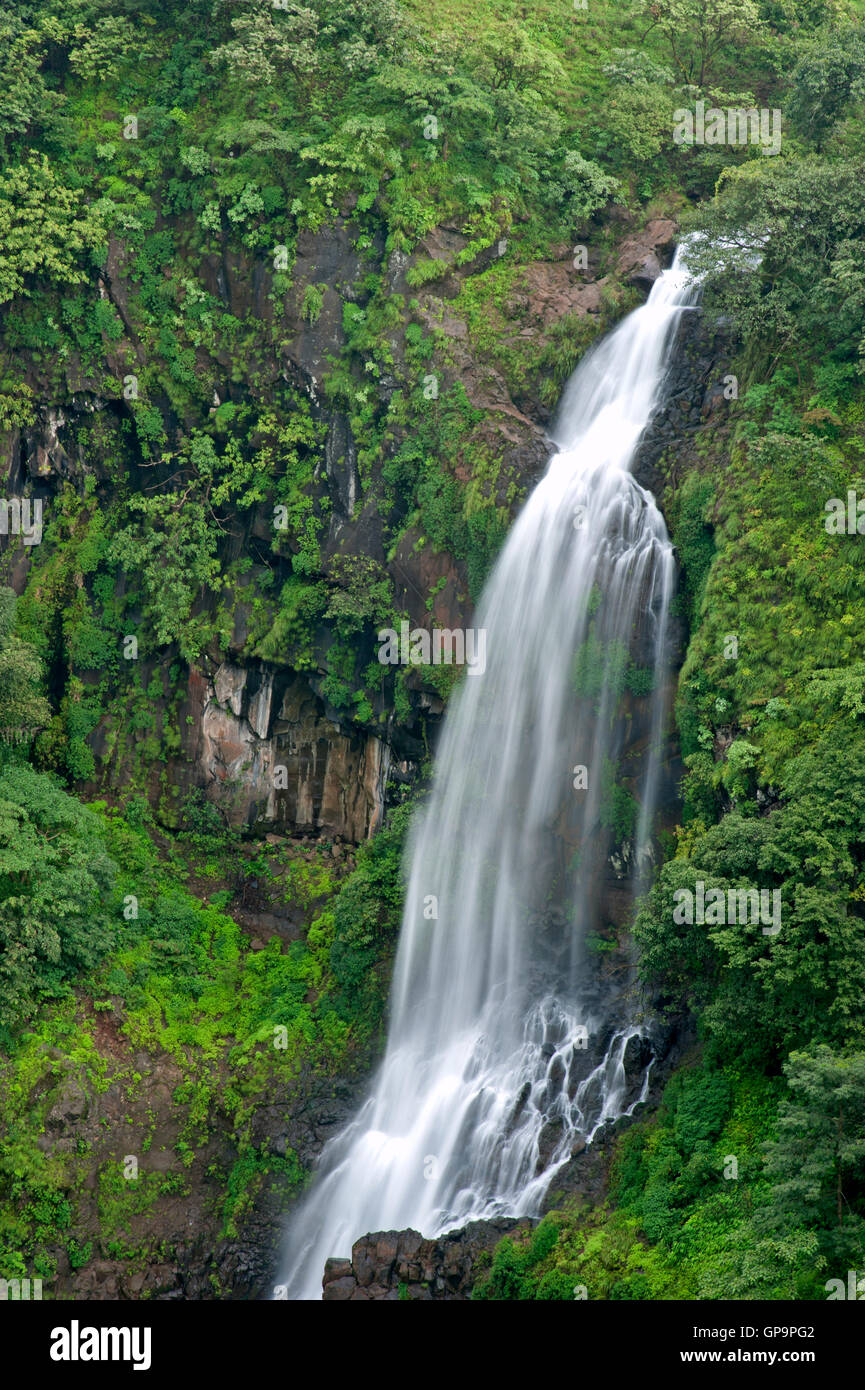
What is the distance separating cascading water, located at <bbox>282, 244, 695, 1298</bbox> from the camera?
21.7m

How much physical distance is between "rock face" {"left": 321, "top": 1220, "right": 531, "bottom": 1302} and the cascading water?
152 cm

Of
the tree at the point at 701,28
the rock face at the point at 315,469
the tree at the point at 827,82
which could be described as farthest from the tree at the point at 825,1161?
the tree at the point at 701,28

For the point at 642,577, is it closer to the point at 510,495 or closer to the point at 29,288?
the point at 510,495

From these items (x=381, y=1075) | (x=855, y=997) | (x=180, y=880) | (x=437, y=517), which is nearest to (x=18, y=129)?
(x=437, y=517)

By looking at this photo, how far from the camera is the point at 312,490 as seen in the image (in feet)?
93.6

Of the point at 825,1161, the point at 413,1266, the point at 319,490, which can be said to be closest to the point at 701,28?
the point at 319,490

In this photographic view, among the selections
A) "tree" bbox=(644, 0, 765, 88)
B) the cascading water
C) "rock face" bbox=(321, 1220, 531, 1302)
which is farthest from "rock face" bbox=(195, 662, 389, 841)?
"tree" bbox=(644, 0, 765, 88)

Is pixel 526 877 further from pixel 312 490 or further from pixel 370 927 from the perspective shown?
pixel 312 490

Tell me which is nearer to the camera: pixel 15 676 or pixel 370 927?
pixel 370 927

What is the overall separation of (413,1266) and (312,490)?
1588 cm

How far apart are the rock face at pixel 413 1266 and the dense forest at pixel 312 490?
65 cm

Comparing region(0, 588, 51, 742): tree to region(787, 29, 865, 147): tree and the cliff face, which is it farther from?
region(787, 29, 865, 147): tree

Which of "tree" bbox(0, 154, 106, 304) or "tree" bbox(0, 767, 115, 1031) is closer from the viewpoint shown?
"tree" bbox(0, 767, 115, 1031)

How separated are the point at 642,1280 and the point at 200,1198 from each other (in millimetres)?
9513
